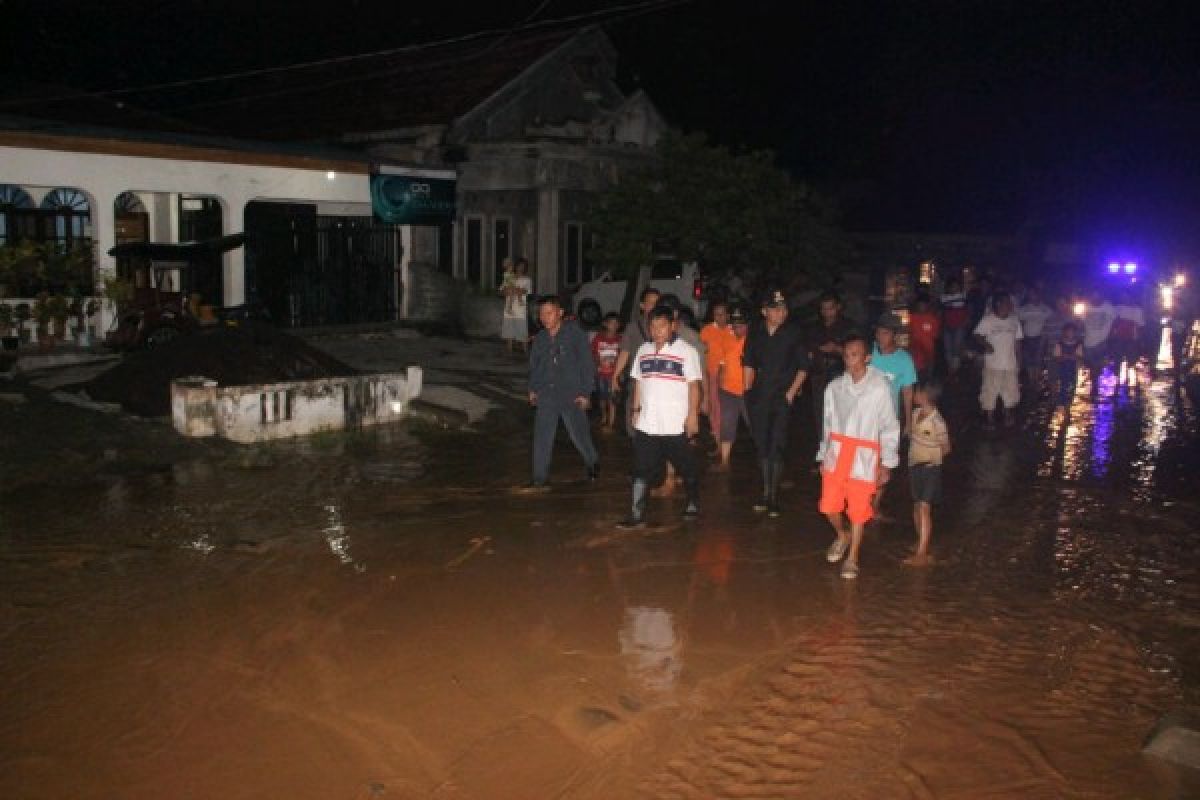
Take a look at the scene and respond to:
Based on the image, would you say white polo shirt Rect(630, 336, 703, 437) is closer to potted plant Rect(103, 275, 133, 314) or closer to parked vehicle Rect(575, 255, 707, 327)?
potted plant Rect(103, 275, 133, 314)

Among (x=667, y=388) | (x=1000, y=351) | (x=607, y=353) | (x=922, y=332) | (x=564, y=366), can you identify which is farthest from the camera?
(x=1000, y=351)

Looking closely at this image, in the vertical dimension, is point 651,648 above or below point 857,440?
below

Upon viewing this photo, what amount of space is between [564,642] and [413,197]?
56.3 feet

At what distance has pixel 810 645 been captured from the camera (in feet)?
19.5

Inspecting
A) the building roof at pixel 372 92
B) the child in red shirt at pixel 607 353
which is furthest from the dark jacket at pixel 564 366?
the building roof at pixel 372 92

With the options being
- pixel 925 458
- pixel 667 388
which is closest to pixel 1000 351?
pixel 925 458

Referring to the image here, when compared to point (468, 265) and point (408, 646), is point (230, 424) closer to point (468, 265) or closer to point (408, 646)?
point (408, 646)

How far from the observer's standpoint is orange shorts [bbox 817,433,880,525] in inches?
281

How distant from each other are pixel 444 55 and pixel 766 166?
40.8 feet

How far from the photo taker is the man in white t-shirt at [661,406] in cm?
823

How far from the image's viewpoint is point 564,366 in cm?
939

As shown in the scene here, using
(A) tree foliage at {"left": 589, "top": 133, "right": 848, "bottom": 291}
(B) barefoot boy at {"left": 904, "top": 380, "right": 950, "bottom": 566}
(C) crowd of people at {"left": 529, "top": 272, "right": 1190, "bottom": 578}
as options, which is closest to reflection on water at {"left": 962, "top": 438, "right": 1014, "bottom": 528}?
(C) crowd of people at {"left": 529, "top": 272, "right": 1190, "bottom": 578}

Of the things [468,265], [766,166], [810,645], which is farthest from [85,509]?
[468,265]

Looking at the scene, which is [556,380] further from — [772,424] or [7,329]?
[7,329]
